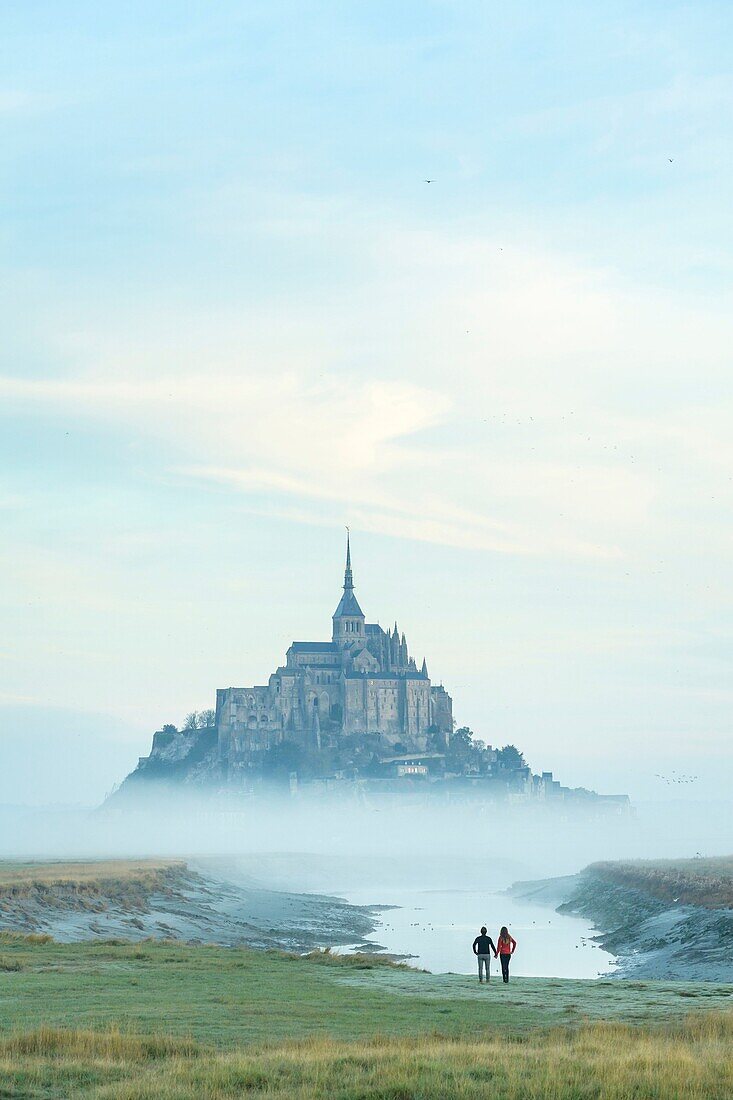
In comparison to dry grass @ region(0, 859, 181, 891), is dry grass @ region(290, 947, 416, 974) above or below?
below

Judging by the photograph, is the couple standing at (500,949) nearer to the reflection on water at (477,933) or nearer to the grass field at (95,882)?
the reflection on water at (477,933)

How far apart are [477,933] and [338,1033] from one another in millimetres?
34047

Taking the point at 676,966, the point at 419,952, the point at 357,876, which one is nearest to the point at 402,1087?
the point at 676,966

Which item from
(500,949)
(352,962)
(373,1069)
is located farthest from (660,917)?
(373,1069)

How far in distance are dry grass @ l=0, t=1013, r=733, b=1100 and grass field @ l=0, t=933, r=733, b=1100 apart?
0.03 meters

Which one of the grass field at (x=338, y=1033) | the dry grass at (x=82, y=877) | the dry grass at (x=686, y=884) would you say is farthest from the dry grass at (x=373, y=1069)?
the dry grass at (x=82, y=877)

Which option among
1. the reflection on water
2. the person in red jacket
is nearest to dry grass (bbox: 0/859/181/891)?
the reflection on water

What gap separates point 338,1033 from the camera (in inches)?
823

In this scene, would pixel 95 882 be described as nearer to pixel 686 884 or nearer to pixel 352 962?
pixel 686 884

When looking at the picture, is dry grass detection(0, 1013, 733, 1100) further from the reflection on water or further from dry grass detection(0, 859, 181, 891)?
dry grass detection(0, 859, 181, 891)

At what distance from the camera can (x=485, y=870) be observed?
408 feet

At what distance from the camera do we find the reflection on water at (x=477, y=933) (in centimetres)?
4044

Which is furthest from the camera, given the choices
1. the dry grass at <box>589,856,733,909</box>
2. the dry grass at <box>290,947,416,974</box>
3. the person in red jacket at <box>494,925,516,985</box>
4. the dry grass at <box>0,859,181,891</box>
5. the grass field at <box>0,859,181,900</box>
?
the dry grass at <box>0,859,181,891</box>

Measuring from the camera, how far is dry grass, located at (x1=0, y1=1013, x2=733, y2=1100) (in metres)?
15.8
